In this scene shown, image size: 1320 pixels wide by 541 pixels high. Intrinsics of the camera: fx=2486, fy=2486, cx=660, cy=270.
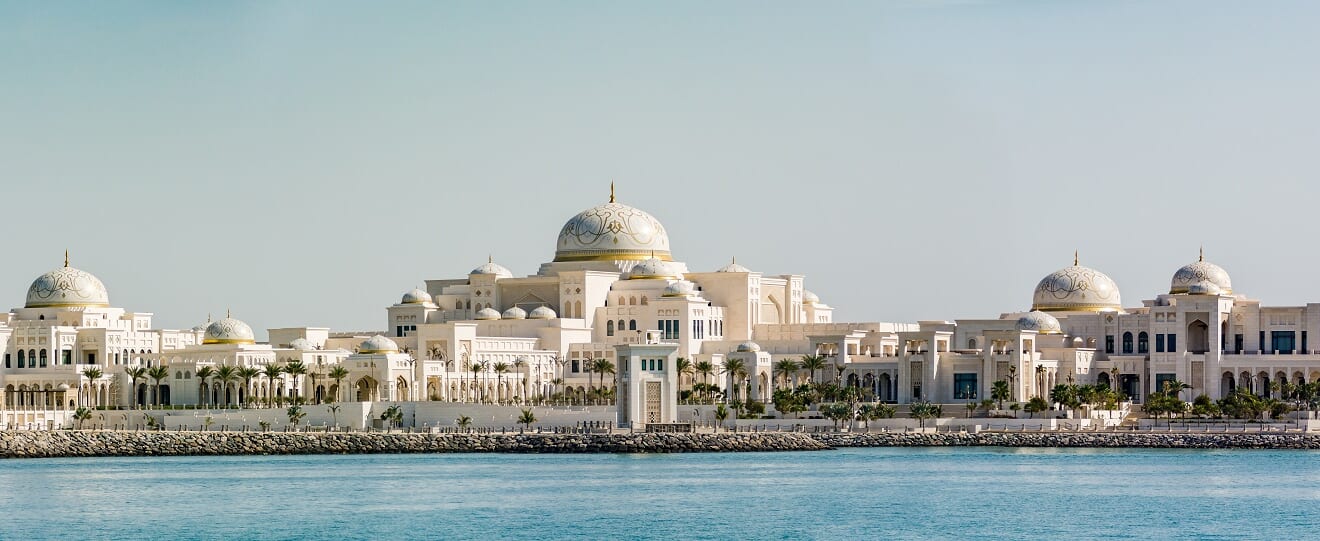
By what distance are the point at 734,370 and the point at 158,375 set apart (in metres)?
27.3

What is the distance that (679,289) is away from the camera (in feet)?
416

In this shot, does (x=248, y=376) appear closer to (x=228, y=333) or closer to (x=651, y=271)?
(x=228, y=333)

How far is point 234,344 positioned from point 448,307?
15284 mm

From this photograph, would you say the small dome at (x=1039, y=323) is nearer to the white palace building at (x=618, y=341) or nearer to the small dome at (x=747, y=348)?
the white palace building at (x=618, y=341)

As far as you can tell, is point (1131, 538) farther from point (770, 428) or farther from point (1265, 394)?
point (1265, 394)

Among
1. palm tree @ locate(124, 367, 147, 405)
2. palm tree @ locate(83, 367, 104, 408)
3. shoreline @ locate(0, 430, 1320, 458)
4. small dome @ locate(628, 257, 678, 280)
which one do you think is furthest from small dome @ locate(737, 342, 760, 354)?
palm tree @ locate(83, 367, 104, 408)

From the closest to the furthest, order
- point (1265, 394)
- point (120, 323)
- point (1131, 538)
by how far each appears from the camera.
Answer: point (1131, 538) → point (1265, 394) → point (120, 323)

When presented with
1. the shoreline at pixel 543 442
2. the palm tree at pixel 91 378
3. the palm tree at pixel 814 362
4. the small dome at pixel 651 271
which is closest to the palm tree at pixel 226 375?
the palm tree at pixel 91 378

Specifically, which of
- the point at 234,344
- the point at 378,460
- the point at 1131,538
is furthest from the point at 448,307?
the point at 1131,538

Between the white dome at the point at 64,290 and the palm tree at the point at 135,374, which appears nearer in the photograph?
the palm tree at the point at 135,374

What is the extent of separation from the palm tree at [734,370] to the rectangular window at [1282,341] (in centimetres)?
2515

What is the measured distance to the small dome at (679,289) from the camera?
4985 inches

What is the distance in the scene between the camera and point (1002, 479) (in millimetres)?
84438

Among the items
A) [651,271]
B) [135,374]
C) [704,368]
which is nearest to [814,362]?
[704,368]
